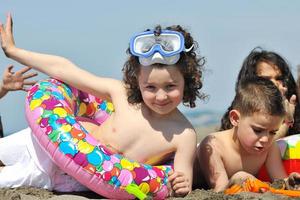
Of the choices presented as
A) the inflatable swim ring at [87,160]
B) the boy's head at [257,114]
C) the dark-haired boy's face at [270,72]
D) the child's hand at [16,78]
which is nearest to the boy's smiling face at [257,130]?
the boy's head at [257,114]

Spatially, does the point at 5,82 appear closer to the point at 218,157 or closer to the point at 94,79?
the point at 94,79

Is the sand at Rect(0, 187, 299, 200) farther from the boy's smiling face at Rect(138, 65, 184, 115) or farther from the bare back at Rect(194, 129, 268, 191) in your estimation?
the boy's smiling face at Rect(138, 65, 184, 115)

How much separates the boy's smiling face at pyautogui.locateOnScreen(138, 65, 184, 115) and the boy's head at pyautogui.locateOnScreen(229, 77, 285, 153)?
1.70ft

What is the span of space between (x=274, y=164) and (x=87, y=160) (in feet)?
4.99

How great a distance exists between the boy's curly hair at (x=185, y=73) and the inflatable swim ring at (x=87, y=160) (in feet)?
1.53

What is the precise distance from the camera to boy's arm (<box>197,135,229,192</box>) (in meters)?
4.78

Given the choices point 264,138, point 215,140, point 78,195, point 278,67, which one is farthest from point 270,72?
point 78,195

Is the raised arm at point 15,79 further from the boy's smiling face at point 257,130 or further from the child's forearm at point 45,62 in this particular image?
the boy's smiling face at point 257,130

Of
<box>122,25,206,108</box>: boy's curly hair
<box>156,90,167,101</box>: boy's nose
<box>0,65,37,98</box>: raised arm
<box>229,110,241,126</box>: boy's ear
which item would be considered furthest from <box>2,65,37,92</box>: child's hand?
<box>229,110,241,126</box>: boy's ear

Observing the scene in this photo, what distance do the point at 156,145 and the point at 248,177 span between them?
2.28ft

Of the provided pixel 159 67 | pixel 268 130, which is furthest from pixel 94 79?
pixel 268 130

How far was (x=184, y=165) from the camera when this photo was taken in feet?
14.8

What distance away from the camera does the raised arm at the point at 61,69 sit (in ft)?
16.0

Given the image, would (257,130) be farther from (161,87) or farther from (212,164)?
(161,87)
